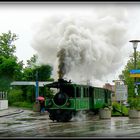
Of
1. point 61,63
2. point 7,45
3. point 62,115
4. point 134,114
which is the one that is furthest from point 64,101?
point 7,45

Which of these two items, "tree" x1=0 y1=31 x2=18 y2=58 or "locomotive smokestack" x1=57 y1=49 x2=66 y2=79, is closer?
"locomotive smokestack" x1=57 y1=49 x2=66 y2=79

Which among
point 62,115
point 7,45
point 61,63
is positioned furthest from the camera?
point 7,45

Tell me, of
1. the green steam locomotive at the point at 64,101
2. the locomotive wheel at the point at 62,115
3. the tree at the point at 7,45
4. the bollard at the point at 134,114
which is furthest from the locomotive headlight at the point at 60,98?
the tree at the point at 7,45

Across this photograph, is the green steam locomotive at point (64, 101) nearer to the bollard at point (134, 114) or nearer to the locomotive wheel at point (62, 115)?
the locomotive wheel at point (62, 115)

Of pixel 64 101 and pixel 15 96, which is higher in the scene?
pixel 15 96

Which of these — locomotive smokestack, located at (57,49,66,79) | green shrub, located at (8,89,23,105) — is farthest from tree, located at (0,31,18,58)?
locomotive smokestack, located at (57,49,66,79)

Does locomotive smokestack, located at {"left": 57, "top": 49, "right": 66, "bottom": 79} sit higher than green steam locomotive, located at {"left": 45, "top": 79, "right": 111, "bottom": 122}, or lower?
higher

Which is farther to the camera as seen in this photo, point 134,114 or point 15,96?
point 15,96

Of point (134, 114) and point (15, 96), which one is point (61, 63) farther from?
point (15, 96)

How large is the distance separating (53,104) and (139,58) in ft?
103

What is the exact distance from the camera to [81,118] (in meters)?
31.0

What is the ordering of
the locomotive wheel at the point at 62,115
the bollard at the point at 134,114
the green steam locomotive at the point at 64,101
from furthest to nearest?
the bollard at the point at 134,114
the locomotive wheel at the point at 62,115
the green steam locomotive at the point at 64,101

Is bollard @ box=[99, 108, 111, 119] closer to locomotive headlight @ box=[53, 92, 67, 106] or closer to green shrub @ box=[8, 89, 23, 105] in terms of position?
locomotive headlight @ box=[53, 92, 67, 106]

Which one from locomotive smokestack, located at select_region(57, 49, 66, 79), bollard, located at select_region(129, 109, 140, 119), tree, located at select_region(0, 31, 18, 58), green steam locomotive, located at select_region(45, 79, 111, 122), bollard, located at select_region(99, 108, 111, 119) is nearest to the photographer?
green steam locomotive, located at select_region(45, 79, 111, 122)
